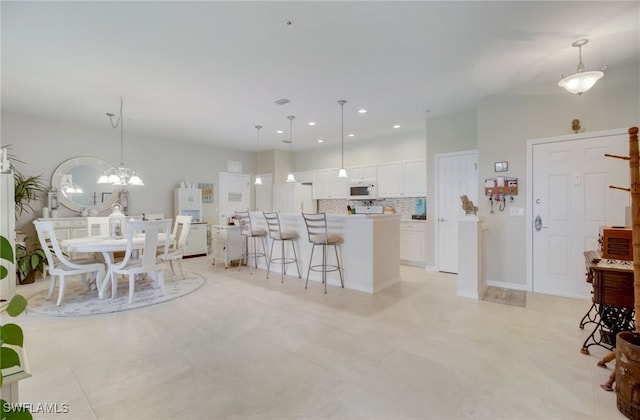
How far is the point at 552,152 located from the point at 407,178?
2583 millimetres

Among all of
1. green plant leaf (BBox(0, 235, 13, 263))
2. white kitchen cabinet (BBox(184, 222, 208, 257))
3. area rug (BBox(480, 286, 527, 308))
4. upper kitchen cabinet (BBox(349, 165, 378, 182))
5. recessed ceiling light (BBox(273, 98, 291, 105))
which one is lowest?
area rug (BBox(480, 286, 527, 308))

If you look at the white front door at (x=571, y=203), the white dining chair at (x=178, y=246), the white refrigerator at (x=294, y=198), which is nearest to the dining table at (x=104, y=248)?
the white dining chair at (x=178, y=246)

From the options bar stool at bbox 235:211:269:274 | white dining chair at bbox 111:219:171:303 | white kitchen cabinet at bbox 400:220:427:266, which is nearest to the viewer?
white dining chair at bbox 111:219:171:303

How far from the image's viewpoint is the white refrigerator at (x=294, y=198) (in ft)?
25.3

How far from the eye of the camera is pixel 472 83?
386 cm

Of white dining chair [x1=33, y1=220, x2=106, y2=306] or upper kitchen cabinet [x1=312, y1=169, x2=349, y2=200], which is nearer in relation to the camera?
white dining chair [x1=33, y1=220, x2=106, y2=306]

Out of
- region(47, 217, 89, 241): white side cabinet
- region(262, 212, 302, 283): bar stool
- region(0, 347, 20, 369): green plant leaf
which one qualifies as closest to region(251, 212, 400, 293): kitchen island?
region(262, 212, 302, 283): bar stool

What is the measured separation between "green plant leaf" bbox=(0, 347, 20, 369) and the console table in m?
3.23

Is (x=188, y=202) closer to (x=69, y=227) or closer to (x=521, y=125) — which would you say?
(x=69, y=227)

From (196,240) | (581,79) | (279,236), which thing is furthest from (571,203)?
(196,240)

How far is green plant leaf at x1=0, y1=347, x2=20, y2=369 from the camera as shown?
67 cm

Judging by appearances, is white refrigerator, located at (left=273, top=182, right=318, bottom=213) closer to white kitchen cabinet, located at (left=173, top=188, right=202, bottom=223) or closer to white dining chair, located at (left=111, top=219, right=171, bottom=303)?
white kitchen cabinet, located at (left=173, top=188, right=202, bottom=223)

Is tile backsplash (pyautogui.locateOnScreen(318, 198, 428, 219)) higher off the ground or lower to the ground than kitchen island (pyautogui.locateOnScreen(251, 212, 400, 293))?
higher

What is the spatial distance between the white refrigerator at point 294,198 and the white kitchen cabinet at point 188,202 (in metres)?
1.96
